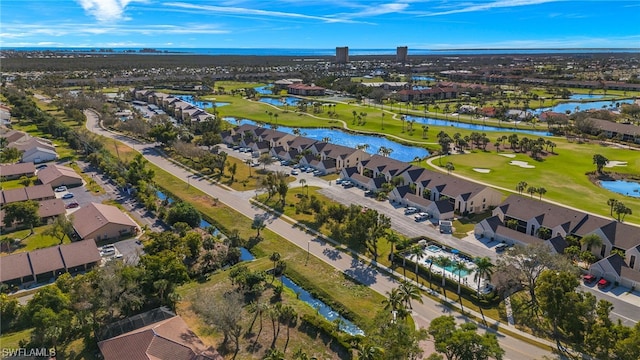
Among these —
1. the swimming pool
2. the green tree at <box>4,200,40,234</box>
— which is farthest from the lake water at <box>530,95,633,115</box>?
the green tree at <box>4,200,40,234</box>

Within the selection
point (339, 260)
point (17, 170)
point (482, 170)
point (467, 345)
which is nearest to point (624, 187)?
point (482, 170)

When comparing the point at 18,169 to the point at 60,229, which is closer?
the point at 60,229

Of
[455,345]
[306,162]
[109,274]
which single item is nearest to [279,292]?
[109,274]

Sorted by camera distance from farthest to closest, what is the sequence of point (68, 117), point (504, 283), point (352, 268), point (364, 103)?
point (364, 103), point (68, 117), point (352, 268), point (504, 283)

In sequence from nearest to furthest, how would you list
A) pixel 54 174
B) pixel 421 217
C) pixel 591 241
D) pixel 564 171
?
pixel 591 241, pixel 421 217, pixel 54 174, pixel 564 171

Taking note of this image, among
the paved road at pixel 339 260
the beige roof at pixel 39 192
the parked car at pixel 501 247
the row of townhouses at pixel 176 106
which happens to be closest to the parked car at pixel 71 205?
the beige roof at pixel 39 192

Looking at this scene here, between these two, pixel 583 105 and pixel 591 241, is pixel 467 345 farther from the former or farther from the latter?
pixel 583 105

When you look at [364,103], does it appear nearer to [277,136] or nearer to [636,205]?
[277,136]

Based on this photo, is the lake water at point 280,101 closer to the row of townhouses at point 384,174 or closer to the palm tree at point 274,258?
the row of townhouses at point 384,174
